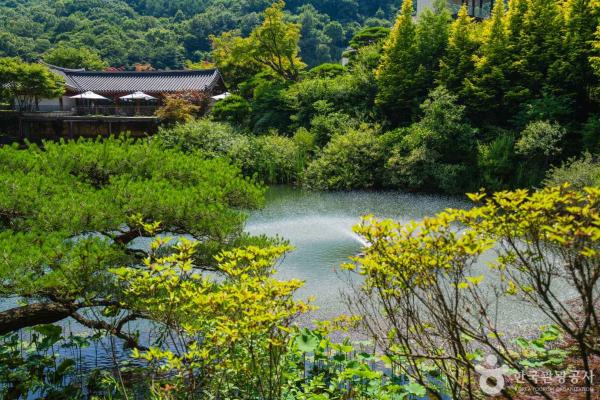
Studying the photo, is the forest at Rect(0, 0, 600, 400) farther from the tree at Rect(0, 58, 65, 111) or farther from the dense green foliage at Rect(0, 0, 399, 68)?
the dense green foliage at Rect(0, 0, 399, 68)

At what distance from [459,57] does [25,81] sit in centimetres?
2135

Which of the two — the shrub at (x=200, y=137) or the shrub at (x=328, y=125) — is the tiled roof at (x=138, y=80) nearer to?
the shrub at (x=200, y=137)

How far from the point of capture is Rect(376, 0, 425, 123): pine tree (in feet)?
72.6

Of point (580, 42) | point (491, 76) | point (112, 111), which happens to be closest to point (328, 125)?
point (491, 76)

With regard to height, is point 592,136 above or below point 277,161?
above

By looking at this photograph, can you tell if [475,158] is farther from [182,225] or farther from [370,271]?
[370,271]

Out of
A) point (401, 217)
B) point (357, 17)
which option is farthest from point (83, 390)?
point (357, 17)

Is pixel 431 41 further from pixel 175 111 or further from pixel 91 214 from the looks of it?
pixel 91 214

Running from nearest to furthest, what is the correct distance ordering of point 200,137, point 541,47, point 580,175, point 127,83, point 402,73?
1. point 580,175
2. point 541,47
3. point 402,73
4. point 200,137
5. point 127,83

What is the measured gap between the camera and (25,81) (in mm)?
26984

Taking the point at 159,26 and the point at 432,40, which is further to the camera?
the point at 159,26

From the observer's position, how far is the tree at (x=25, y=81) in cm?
2681

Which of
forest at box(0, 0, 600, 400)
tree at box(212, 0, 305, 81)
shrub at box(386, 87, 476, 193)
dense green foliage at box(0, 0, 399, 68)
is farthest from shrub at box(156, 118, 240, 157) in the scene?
dense green foliage at box(0, 0, 399, 68)

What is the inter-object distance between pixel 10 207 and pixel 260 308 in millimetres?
3304
